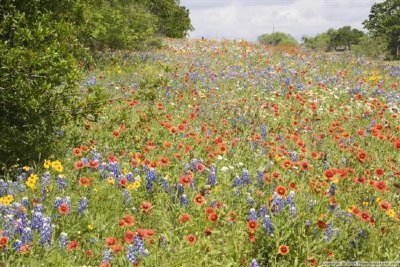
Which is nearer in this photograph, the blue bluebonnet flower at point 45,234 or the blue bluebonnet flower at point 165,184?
the blue bluebonnet flower at point 45,234

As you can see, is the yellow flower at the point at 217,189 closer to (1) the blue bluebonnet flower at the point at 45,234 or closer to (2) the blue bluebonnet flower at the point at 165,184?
(2) the blue bluebonnet flower at the point at 165,184

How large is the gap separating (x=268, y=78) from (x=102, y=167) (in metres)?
9.55

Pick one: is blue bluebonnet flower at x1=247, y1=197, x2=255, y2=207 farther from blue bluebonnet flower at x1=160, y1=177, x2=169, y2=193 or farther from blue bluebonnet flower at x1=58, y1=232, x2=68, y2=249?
blue bluebonnet flower at x1=58, y1=232, x2=68, y2=249

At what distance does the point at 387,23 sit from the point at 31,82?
220 feet

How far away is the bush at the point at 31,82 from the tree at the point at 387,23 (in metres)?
55.9

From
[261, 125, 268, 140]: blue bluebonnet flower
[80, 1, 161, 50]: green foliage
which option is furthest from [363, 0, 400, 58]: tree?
[261, 125, 268, 140]: blue bluebonnet flower

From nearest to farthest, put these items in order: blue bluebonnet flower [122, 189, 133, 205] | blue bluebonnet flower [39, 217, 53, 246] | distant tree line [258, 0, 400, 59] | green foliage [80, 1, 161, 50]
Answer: blue bluebonnet flower [39, 217, 53, 246] < blue bluebonnet flower [122, 189, 133, 205] < green foliage [80, 1, 161, 50] < distant tree line [258, 0, 400, 59]

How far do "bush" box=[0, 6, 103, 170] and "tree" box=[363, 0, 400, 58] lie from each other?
183 feet

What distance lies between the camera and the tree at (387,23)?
58312 mm

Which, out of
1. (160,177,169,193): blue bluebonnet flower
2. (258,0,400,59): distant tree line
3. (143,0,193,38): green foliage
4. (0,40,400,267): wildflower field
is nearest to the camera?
(0,40,400,267): wildflower field

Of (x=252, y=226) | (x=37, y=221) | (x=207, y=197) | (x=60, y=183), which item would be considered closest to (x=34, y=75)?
(x=60, y=183)

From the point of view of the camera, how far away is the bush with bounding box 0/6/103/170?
581 centimetres

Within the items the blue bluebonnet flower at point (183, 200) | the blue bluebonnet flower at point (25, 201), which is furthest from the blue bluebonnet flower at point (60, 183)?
the blue bluebonnet flower at point (183, 200)

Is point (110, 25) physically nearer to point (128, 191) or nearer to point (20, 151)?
point (20, 151)
